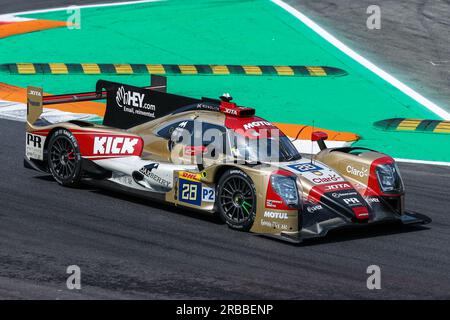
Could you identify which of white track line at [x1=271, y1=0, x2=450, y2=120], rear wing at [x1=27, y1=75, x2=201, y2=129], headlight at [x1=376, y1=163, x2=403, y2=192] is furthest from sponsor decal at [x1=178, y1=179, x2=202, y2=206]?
white track line at [x1=271, y1=0, x2=450, y2=120]

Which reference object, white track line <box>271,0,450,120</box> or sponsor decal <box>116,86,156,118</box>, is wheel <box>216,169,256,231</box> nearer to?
sponsor decal <box>116,86,156,118</box>

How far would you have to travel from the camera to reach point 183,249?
11.4 meters

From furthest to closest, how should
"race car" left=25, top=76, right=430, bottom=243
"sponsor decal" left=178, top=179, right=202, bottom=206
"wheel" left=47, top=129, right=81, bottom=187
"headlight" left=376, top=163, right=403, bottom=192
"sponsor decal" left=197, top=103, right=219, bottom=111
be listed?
"wheel" left=47, top=129, right=81, bottom=187
"sponsor decal" left=197, top=103, right=219, bottom=111
"headlight" left=376, top=163, right=403, bottom=192
"sponsor decal" left=178, top=179, right=202, bottom=206
"race car" left=25, top=76, right=430, bottom=243

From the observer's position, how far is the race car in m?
12.1

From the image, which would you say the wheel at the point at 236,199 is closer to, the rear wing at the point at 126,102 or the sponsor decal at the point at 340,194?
the sponsor decal at the point at 340,194

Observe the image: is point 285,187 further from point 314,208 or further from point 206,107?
point 206,107

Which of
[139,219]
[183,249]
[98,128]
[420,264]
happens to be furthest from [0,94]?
[420,264]

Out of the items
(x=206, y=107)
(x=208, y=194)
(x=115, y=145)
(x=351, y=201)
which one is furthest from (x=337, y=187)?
(x=115, y=145)

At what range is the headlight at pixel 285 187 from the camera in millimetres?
11867

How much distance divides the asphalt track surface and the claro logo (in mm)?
1381

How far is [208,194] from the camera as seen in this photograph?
12.6 metres

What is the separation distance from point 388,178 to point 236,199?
7.16 ft

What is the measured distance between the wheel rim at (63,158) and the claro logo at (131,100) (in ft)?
3.54
